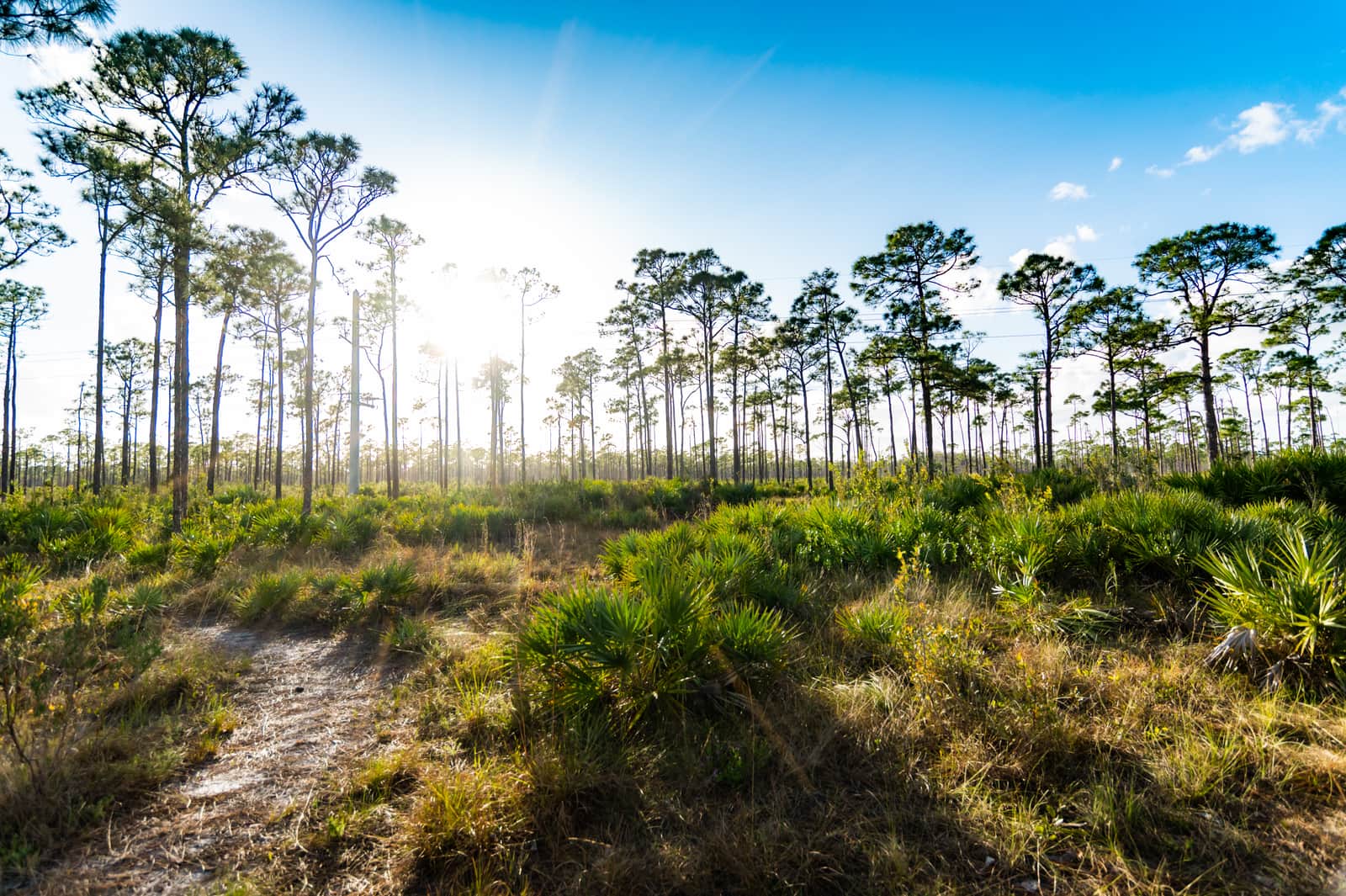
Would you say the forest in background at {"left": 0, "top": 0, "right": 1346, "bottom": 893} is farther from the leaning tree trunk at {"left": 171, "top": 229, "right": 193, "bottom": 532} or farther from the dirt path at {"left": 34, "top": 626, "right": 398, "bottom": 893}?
the leaning tree trunk at {"left": 171, "top": 229, "right": 193, "bottom": 532}

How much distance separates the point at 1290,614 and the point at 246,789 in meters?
7.29

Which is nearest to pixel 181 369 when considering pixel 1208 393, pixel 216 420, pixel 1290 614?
pixel 216 420

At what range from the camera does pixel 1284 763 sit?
283 cm

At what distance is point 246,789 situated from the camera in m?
3.14

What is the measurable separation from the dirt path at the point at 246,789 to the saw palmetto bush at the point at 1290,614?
6.59m

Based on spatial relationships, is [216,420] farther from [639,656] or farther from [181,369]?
[639,656]

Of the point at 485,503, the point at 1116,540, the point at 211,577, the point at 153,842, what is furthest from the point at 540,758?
the point at 485,503

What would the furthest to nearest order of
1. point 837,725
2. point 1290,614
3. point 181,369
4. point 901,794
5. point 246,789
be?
1. point 181,369
2. point 1290,614
3. point 837,725
4. point 246,789
5. point 901,794

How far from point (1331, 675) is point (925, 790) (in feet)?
10.6

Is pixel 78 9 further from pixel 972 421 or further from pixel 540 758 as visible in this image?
pixel 972 421

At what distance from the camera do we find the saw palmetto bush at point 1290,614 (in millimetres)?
3420

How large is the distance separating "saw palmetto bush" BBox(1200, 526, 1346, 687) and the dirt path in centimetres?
659

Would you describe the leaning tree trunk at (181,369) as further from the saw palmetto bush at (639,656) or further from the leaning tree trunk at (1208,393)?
the leaning tree trunk at (1208,393)

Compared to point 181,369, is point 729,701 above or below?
below
